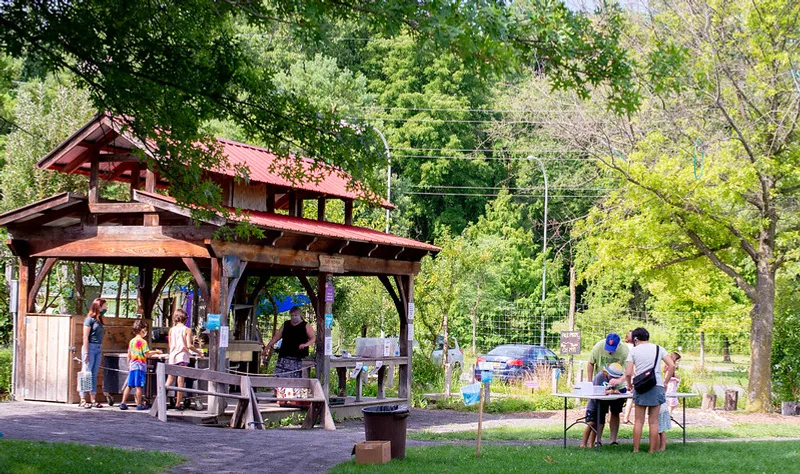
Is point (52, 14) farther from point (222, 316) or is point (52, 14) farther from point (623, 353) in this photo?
point (623, 353)

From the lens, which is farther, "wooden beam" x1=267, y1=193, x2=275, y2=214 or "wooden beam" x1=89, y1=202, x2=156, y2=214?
"wooden beam" x1=267, y1=193, x2=275, y2=214

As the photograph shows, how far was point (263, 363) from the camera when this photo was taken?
2519 centimetres

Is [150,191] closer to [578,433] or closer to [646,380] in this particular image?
[578,433]

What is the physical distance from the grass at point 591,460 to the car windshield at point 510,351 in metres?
16.6

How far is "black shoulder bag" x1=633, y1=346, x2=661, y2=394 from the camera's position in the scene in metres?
12.7

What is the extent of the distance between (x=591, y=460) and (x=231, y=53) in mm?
6667

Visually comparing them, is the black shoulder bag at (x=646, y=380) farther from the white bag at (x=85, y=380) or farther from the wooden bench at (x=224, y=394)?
the white bag at (x=85, y=380)

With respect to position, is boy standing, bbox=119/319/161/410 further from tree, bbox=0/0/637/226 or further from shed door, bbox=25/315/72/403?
tree, bbox=0/0/637/226

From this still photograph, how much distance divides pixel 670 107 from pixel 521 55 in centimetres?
1299

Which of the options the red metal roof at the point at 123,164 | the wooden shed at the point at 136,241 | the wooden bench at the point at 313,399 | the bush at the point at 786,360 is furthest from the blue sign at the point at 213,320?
the bush at the point at 786,360

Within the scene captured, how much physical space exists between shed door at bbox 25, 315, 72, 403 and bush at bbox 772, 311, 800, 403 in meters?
16.1

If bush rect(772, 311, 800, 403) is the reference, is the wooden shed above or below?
above

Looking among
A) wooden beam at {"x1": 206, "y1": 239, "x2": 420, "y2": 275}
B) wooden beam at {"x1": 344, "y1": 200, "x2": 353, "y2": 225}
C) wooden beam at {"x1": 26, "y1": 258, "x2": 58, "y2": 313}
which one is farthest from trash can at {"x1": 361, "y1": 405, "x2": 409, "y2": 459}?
wooden beam at {"x1": 344, "y1": 200, "x2": 353, "y2": 225}

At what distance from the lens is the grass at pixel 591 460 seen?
1121 cm
